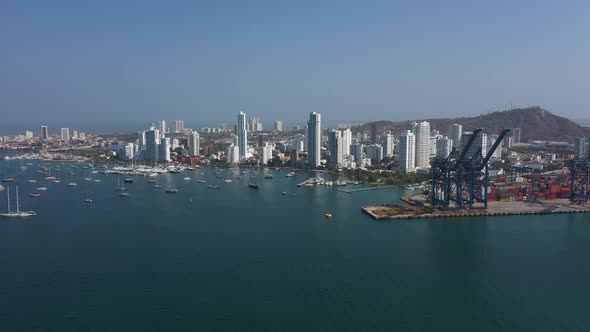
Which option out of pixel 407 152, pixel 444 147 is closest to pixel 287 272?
pixel 407 152

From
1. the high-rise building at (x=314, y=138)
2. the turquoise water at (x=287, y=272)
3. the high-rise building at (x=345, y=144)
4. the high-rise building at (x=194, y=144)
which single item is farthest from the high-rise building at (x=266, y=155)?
the turquoise water at (x=287, y=272)

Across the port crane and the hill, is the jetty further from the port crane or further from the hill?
the hill

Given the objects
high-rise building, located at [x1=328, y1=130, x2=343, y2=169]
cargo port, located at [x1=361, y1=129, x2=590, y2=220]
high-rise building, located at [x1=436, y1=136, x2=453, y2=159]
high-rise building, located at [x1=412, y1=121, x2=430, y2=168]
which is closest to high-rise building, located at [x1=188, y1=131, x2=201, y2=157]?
high-rise building, located at [x1=328, y1=130, x2=343, y2=169]

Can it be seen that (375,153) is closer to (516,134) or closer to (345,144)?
(345,144)

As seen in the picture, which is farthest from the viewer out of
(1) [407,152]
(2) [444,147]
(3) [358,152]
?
(3) [358,152]

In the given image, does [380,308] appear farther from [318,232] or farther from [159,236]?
[159,236]

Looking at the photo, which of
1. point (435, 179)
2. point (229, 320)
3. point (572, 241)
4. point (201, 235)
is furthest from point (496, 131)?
point (229, 320)
